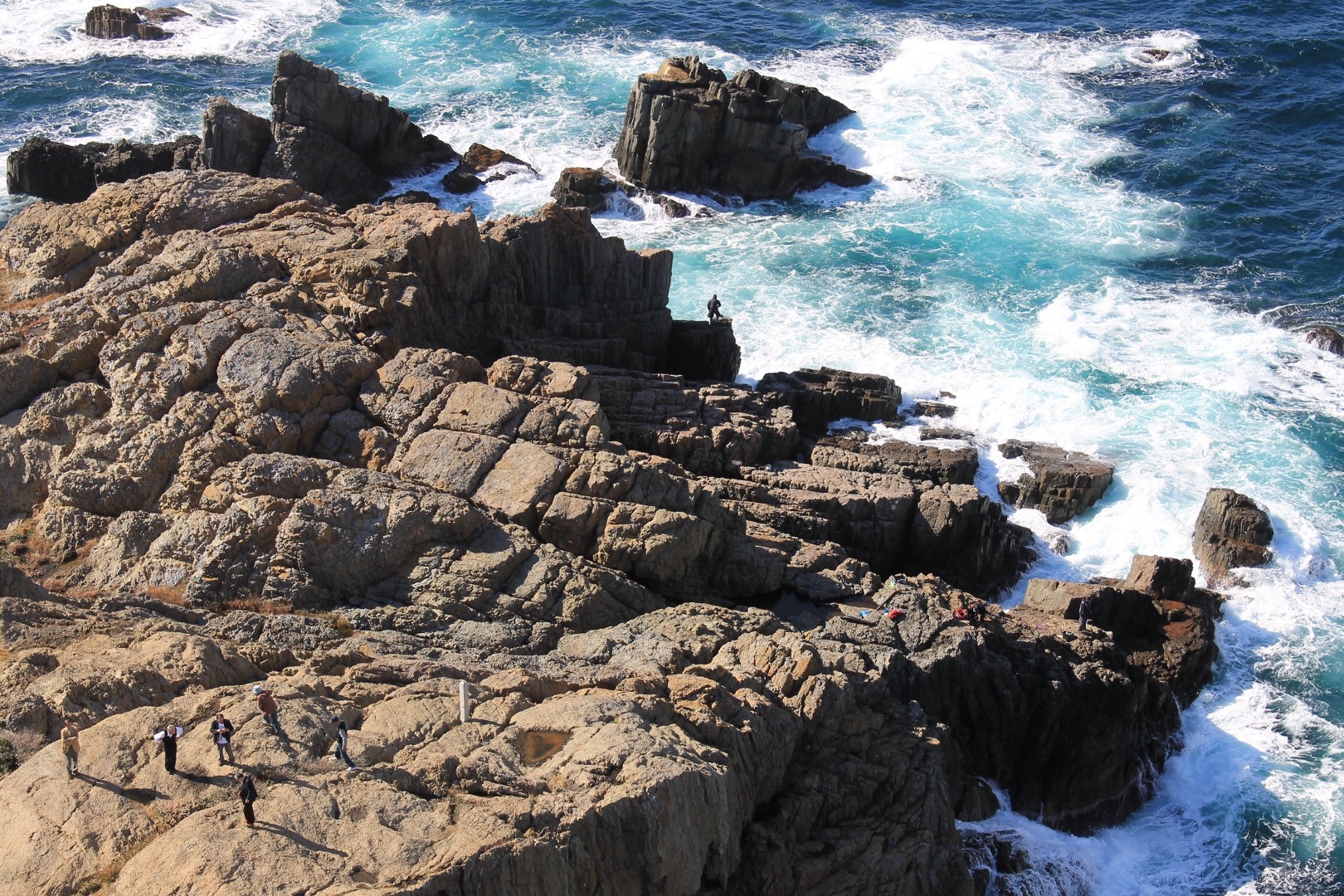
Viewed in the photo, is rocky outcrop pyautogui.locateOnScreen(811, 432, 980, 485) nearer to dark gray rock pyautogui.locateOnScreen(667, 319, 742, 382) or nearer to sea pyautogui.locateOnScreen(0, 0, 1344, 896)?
sea pyautogui.locateOnScreen(0, 0, 1344, 896)

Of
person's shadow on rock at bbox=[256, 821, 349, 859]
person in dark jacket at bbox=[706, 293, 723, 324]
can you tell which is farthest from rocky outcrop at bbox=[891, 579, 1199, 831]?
person in dark jacket at bbox=[706, 293, 723, 324]

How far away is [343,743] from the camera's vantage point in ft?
68.3

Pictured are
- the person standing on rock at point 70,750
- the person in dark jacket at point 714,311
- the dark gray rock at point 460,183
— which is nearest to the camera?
the person standing on rock at point 70,750

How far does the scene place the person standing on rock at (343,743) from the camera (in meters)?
20.7

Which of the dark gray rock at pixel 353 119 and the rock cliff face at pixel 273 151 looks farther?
the dark gray rock at pixel 353 119

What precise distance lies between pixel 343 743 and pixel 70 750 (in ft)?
15.0

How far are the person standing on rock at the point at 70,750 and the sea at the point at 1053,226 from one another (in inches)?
876

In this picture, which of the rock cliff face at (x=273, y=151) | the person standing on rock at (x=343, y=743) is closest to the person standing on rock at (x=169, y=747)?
the person standing on rock at (x=343, y=743)

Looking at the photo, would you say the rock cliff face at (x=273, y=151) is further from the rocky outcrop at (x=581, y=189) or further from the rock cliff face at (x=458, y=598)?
the rock cliff face at (x=458, y=598)

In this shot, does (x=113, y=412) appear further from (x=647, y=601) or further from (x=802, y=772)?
(x=802, y=772)

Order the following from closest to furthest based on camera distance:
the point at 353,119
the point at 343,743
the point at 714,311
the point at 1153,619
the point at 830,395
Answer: the point at 343,743 < the point at 1153,619 < the point at 830,395 < the point at 714,311 < the point at 353,119

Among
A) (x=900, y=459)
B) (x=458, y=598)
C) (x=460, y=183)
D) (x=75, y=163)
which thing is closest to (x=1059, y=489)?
(x=900, y=459)

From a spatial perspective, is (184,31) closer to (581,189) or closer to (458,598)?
(581,189)

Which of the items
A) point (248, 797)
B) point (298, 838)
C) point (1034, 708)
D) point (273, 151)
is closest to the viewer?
point (298, 838)
